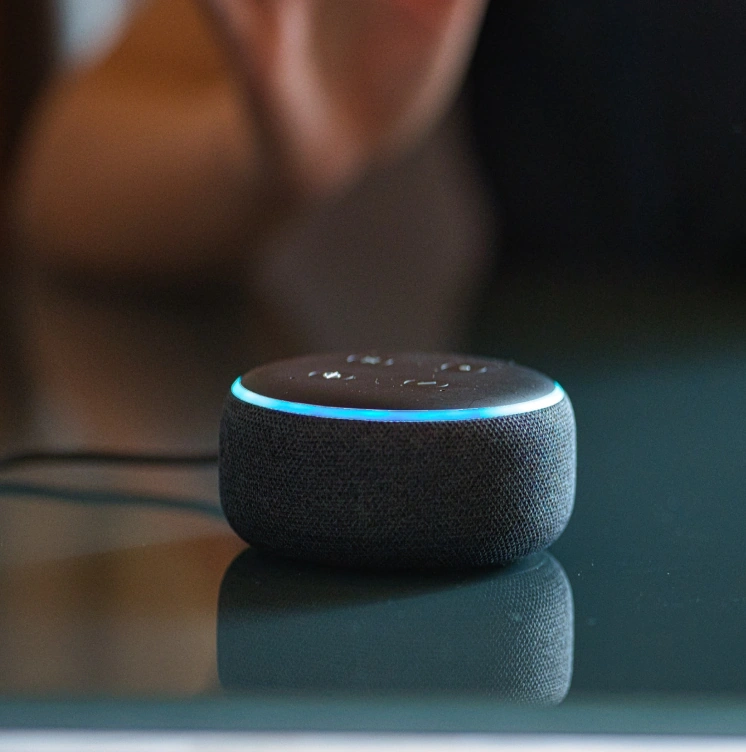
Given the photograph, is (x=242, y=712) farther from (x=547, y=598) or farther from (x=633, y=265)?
(x=633, y=265)

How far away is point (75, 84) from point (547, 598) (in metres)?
1.64

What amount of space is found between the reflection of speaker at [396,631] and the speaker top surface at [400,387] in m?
0.13

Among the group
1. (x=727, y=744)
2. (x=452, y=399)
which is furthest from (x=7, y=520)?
(x=727, y=744)

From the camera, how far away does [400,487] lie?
882mm

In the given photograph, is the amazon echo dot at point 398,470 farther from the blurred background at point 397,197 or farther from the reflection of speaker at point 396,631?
the blurred background at point 397,197

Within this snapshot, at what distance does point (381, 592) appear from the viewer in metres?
0.91

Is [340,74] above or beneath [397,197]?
above

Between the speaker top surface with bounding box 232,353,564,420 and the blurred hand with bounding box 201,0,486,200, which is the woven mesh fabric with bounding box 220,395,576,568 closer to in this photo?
the speaker top surface with bounding box 232,353,564,420

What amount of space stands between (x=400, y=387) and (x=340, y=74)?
128 centimetres

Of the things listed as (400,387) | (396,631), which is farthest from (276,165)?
(396,631)

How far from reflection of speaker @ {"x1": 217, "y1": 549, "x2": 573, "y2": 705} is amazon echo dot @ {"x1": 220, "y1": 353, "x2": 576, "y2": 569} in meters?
0.02

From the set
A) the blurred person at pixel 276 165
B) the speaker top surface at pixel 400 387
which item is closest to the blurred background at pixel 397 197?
the blurred person at pixel 276 165

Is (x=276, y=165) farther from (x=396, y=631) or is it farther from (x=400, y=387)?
(x=396, y=631)

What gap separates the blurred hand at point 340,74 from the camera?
6.81ft
